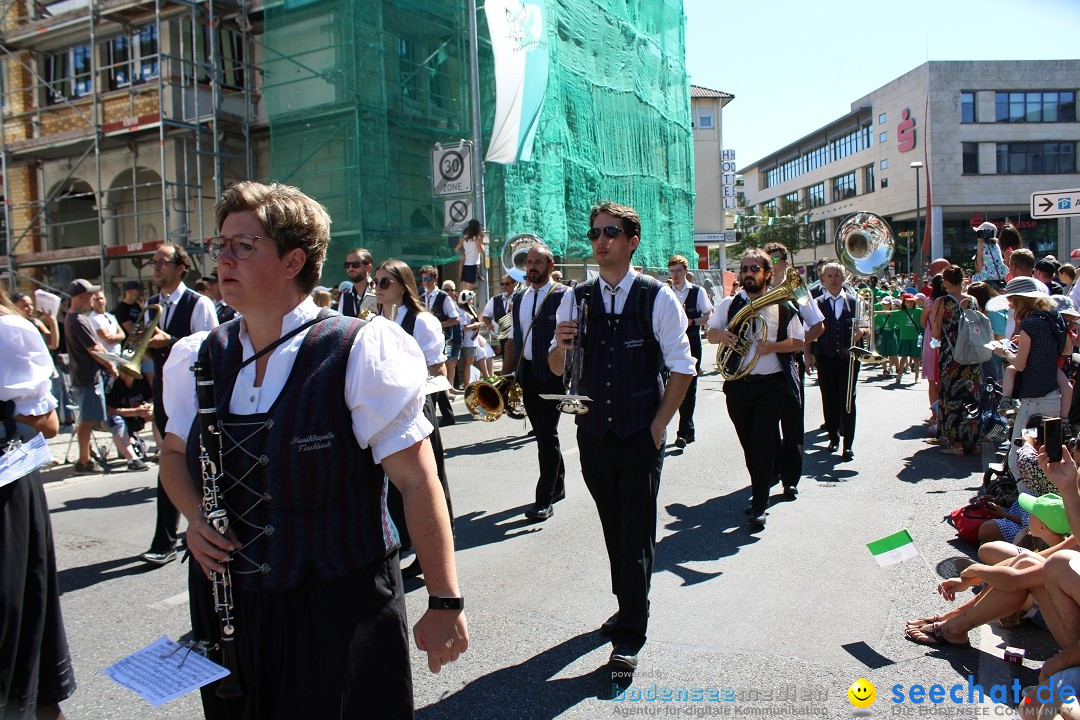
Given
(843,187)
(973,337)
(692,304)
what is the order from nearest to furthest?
(973,337)
(692,304)
(843,187)

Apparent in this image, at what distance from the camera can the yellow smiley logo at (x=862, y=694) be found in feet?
10.9

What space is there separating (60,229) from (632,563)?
73.6 ft

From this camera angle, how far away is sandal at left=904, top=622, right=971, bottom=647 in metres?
3.86

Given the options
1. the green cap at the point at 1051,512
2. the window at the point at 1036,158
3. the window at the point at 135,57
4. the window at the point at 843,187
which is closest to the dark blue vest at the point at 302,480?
the green cap at the point at 1051,512

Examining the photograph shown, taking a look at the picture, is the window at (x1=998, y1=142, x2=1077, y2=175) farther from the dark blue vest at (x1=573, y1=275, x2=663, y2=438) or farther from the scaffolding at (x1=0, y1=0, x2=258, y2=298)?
the dark blue vest at (x1=573, y1=275, x2=663, y2=438)

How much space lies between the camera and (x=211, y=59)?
17375mm

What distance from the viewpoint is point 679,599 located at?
4.52m

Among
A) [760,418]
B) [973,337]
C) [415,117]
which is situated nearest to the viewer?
[760,418]

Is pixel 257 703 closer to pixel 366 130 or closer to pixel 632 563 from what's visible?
pixel 632 563

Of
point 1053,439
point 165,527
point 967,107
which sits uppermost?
point 967,107

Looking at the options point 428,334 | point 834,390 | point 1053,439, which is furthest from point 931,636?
point 834,390

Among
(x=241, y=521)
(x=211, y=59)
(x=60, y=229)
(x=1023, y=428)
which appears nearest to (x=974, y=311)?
(x=1023, y=428)

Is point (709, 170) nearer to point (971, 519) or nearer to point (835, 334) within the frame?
point (835, 334)

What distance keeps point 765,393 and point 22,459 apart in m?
4.73
